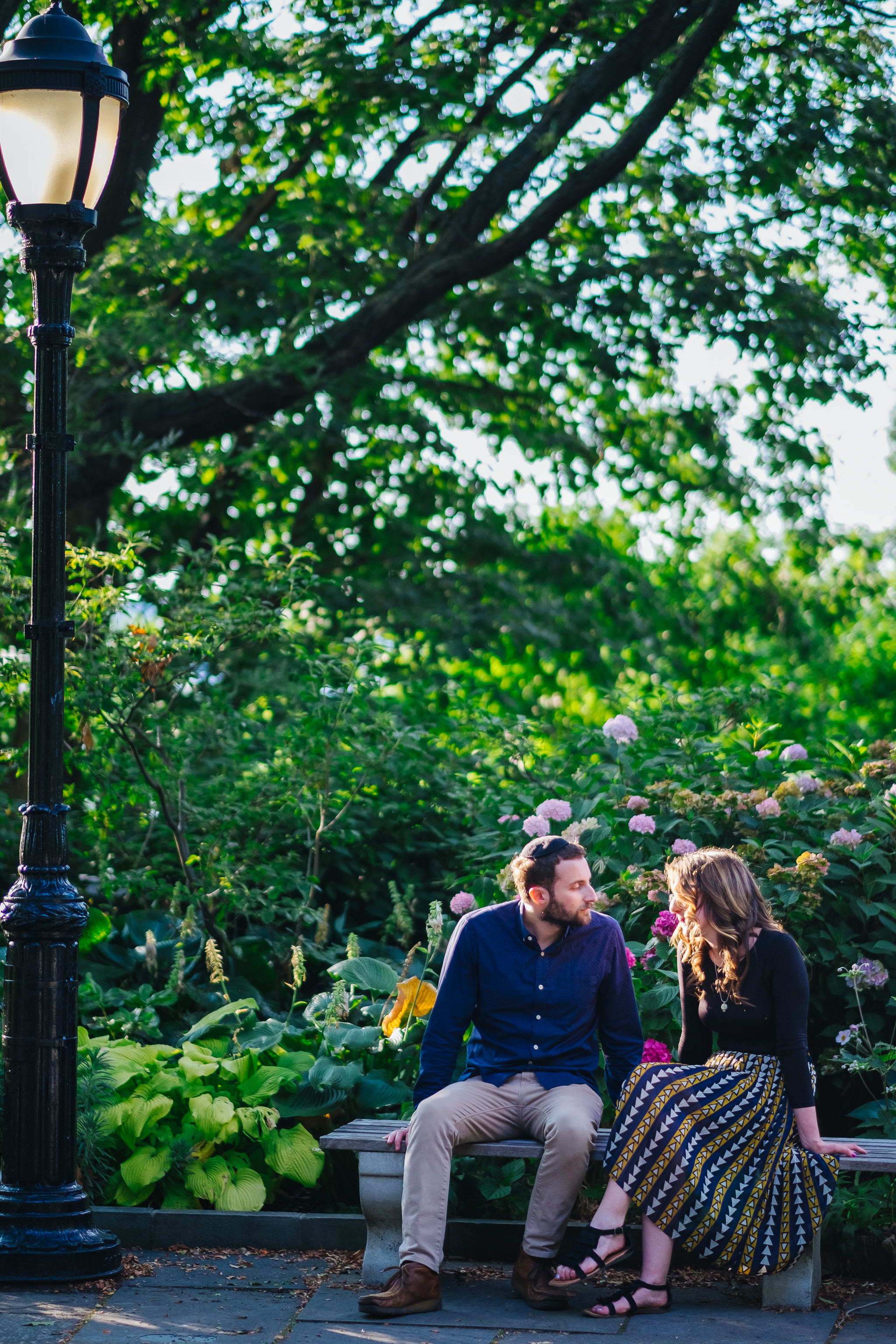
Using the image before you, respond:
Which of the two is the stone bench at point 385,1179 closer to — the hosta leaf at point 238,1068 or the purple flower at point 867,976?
the purple flower at point 867,976

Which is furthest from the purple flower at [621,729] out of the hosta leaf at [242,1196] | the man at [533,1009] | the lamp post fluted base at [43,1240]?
the lamp post fluted base at [43,1240]

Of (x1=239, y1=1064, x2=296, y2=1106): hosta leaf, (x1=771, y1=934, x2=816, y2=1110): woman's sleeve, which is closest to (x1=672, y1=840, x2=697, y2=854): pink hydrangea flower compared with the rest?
(x1=771, y1=934, x2=816, y2=1110): woman's sleeve

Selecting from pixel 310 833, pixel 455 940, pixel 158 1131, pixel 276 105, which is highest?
pixel 276 105

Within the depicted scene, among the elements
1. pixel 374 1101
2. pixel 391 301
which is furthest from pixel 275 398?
pixel 374 1101

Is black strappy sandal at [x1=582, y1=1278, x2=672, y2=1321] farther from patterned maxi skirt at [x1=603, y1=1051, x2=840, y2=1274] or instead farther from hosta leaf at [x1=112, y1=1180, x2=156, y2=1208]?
hosta leaf at [x1=112, y1=1180, x2=156, y2=1208]

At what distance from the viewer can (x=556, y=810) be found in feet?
19.4

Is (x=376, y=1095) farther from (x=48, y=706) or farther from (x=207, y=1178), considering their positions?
(x=48, y=706)

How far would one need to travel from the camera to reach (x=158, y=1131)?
5.05 m

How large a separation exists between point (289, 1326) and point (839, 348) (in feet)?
26.5

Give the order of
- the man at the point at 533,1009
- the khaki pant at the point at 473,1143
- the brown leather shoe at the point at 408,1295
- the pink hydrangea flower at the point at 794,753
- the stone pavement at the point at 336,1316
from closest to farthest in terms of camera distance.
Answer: the stone pavement at the point at 336,1316 → the brown leather shoe at the point at 408,1295 → the khaki pant at the point at 473,1143 → the man at the point at 533,1009 → the pink hydrangea flower at the point at 794,753

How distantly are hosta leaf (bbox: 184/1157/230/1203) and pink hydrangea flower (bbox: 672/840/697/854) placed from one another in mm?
1918

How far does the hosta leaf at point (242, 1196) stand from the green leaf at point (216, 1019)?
29.3 inches

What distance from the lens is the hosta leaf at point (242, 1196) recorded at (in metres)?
4.93

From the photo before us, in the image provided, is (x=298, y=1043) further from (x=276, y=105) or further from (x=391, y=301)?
(x=276, y=105)
